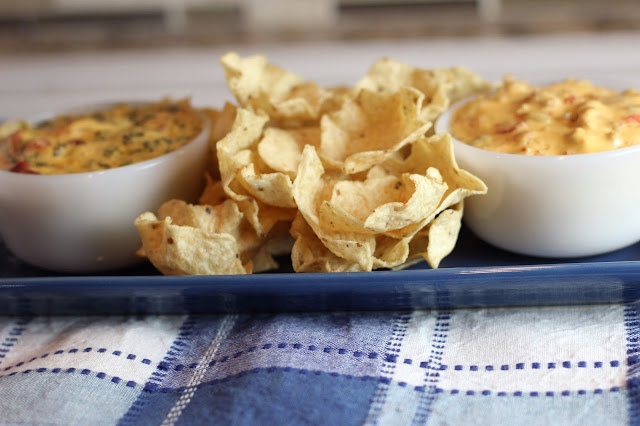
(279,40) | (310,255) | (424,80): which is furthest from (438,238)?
(279,40)

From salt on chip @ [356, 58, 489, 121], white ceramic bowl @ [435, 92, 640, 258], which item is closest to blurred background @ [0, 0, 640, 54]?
salt on chip @ [356, 58, 489, 121]

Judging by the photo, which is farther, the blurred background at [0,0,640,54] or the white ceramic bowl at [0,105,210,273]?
the blurred background at [0,0,640,54]

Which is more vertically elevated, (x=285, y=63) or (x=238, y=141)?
(x=238, y=141)

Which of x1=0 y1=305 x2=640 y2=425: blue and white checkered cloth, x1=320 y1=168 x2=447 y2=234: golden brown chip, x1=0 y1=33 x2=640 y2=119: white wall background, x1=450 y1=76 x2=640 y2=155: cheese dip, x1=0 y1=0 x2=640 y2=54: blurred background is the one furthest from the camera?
x1=0 y1=0 x2=640 y2=54: blurred background

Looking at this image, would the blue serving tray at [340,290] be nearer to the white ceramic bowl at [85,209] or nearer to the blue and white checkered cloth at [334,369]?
the blue and white checkered cloth at [334,369]

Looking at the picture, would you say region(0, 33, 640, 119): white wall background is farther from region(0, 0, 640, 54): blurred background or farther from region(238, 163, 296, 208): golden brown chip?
region(238, 163, 296, 208): golden brown chip

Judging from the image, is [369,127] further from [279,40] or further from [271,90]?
[279,40]
